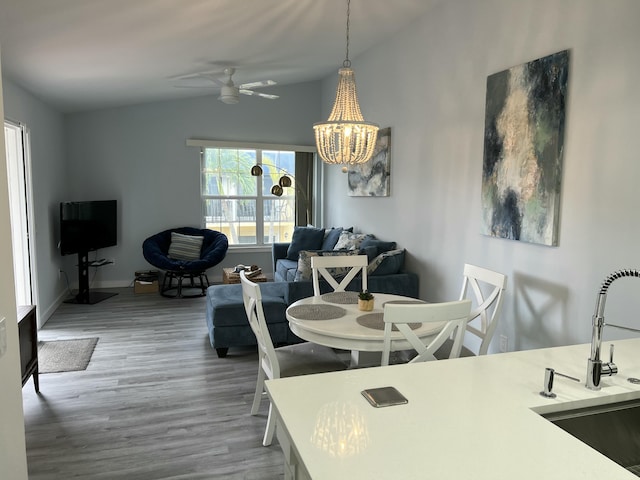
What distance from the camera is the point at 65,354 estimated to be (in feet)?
13.4

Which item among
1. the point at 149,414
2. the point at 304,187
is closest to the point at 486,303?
the point at 149,414

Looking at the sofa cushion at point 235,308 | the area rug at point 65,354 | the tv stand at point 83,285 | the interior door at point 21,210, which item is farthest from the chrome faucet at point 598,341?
the tv stand at point 83,285

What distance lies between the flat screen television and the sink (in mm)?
5601

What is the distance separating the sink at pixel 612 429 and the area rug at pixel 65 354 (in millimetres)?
3645

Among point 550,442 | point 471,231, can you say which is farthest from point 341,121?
point 550,442

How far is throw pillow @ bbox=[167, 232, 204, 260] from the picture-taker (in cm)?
673

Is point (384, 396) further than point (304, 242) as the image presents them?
No

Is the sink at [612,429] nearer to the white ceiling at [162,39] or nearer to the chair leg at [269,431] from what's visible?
the chair leg at [269,431]

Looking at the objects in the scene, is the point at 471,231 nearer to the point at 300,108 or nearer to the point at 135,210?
the point at 300,108

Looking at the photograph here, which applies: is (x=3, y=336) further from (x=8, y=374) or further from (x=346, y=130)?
(x=346, y=130)

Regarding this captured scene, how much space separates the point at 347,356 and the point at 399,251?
1401 millimetres

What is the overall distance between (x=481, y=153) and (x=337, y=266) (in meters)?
1.45

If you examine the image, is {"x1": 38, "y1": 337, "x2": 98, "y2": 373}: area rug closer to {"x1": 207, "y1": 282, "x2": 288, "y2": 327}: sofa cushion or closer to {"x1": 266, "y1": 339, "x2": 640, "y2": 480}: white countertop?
{"x1": 207, "y1": 282, "x2": 288, "y2": 327}: sofa cushion

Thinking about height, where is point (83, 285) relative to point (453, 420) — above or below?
below
